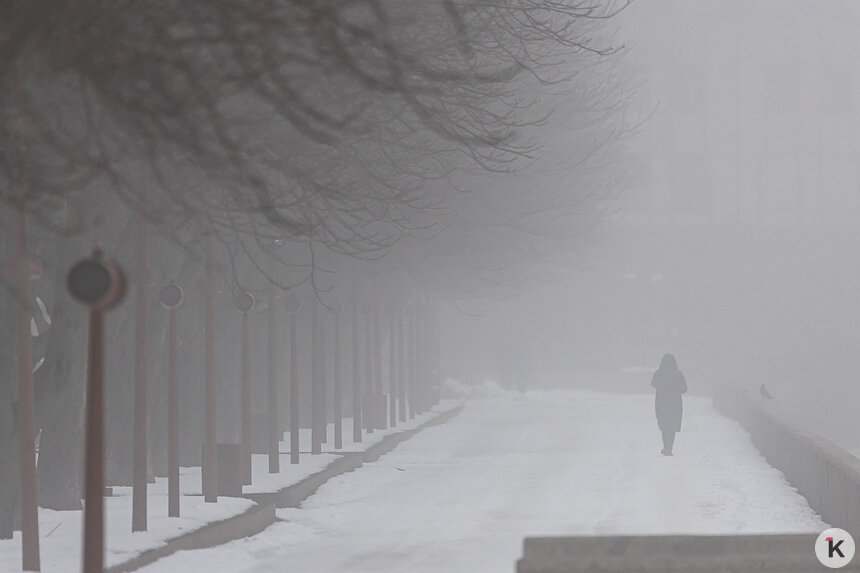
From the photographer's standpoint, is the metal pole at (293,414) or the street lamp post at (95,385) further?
the metal pole at (293,414)

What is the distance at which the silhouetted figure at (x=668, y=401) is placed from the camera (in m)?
37.7

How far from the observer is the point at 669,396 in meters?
38.8

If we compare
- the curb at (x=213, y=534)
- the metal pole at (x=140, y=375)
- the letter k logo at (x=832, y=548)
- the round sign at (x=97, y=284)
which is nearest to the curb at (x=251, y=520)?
the curb at (x=213, y=534)

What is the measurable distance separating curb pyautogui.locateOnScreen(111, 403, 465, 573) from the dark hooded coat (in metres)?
5.84

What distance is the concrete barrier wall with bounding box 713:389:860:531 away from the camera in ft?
66.7

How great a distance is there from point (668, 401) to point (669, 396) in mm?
358

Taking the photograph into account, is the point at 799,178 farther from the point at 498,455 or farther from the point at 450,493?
the point at 450,493

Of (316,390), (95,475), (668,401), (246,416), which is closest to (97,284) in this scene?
(95,475)

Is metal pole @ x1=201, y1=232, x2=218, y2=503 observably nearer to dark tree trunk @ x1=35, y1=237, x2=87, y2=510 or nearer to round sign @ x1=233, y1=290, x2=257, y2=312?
dark tree trunk @ x1=35, y1=237, x2=87, y2=510

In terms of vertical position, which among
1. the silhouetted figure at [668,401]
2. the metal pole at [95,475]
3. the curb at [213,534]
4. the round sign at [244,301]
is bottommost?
the curb at [213,534]

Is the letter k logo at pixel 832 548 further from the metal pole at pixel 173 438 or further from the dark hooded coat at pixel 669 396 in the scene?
the dark hooded coat at pixel 669 396

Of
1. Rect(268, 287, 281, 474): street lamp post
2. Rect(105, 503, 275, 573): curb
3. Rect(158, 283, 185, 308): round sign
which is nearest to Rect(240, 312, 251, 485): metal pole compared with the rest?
Rect(268, 287, 281, 474): street lamp post

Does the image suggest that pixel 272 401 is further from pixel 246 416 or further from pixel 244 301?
pixel 244 301

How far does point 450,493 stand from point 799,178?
3381 inches
